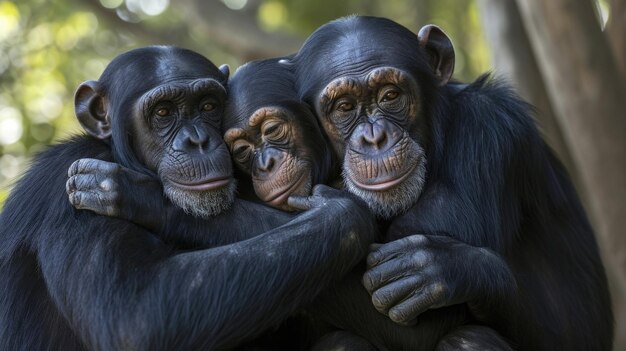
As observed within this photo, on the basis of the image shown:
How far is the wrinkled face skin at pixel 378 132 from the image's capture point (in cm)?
505

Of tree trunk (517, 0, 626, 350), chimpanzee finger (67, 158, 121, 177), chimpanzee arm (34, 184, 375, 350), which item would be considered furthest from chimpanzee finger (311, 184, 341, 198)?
tree trunk (517, 0, 626, 350)

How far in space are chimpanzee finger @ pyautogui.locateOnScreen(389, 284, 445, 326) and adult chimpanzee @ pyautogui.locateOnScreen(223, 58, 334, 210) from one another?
2.98 ft

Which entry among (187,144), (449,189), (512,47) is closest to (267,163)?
(187,144)

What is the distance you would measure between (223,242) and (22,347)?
120cm

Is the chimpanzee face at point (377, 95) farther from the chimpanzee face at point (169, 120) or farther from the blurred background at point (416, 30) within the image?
the blurred background at point (416, 30)

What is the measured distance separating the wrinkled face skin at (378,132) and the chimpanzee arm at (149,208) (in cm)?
48

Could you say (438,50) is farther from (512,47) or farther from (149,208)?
(512,47)

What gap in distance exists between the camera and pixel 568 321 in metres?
5.44

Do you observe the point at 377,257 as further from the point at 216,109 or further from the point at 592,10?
the point at 592,10

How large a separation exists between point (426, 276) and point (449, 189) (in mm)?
604

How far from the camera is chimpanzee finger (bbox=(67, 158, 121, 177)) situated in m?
4.86

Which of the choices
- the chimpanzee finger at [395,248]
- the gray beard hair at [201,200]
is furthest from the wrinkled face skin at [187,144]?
the chimpanzee finger at [395,248]

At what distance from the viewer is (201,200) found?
5.08m

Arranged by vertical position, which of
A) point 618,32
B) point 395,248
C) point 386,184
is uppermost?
point 618,32
